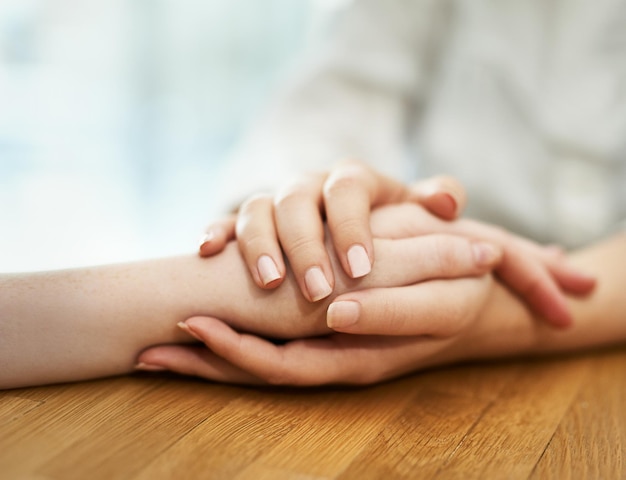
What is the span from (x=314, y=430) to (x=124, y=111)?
3.78 feet

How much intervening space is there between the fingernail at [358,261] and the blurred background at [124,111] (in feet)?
2.21

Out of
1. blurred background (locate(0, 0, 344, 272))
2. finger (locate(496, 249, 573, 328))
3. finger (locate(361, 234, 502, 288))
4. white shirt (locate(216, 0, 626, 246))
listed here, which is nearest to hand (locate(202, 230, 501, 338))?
finger (locate(361, 234, 502, 288))

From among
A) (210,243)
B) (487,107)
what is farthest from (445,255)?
(487,107)

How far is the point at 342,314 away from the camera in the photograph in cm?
54

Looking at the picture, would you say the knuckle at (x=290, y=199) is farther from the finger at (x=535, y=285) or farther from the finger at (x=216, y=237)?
the finger at (x=535, y=285)

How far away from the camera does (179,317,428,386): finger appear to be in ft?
1.84

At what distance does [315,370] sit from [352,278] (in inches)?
3.4

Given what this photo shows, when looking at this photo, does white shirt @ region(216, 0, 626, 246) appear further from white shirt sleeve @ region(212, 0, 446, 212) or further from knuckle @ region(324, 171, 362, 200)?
knuckle @ region(324, 171, 362, 200)

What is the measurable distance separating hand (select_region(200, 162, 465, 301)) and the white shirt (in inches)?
10.1

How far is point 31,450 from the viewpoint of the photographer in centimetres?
47

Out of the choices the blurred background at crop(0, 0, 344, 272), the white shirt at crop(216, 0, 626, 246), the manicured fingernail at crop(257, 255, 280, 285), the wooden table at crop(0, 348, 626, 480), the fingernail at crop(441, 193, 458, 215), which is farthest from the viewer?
the blurred background at crop(0, 0, 344, 272)

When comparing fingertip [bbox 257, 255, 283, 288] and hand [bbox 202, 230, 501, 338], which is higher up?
fingertip [bbox 257, 255, 283, 288]

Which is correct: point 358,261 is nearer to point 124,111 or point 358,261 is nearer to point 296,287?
point 296,287

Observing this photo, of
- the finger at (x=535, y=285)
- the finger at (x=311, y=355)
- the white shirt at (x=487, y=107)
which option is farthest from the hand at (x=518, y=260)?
the white shirt at (x=487, y=107)
